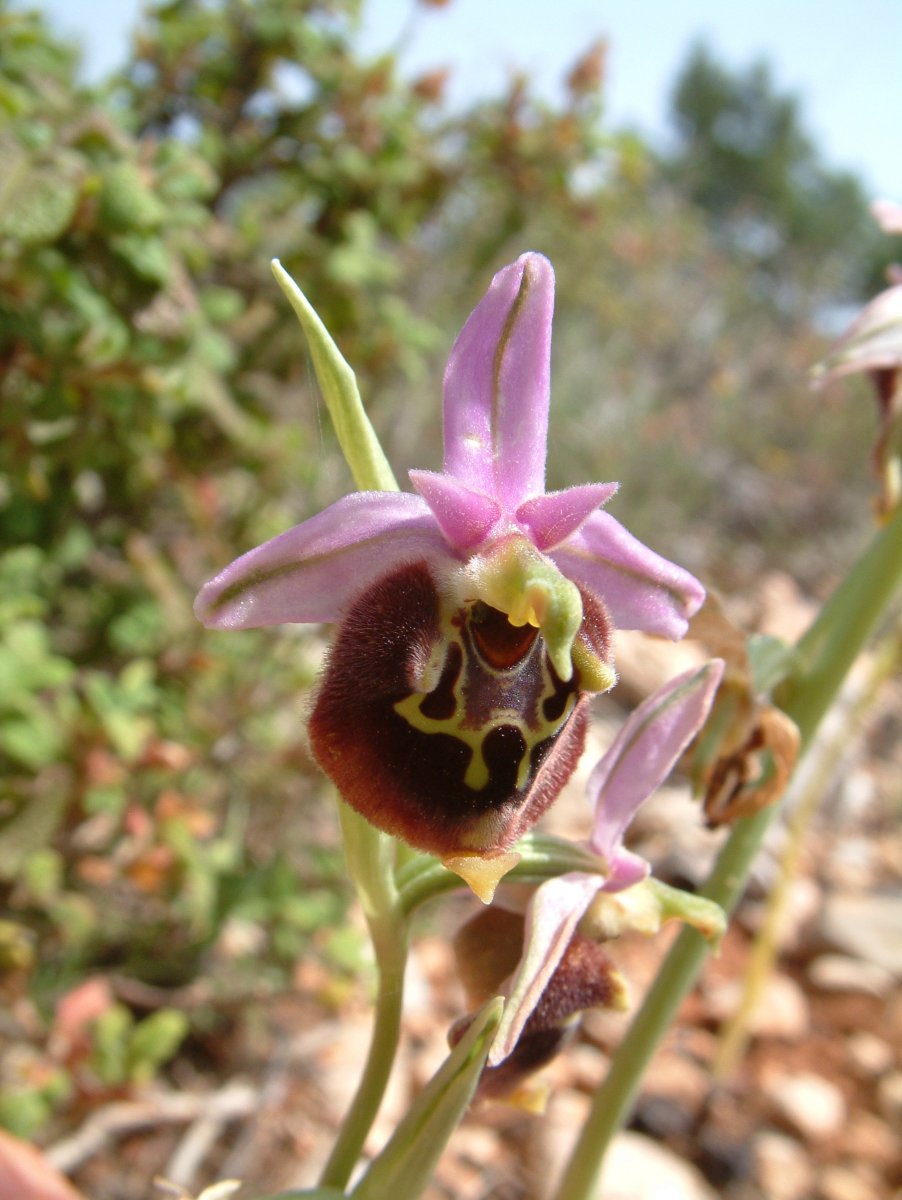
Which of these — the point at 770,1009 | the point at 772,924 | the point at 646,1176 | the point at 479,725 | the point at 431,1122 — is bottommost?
the point at 770,1009

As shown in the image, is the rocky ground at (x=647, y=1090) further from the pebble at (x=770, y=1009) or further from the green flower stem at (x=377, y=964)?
the green flower stem at (x=377, y=964)

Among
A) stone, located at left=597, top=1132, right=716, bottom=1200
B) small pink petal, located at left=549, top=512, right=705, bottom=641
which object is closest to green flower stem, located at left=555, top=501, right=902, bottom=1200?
small pink petal, located at left=549, top=512, right=705, bottom=641

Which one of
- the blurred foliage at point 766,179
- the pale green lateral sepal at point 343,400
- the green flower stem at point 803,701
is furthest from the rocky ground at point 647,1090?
the blurred foliage at point 766,179

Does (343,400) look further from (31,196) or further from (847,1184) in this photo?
(847,1184)

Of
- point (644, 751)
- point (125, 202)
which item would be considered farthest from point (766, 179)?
point (644, 751)

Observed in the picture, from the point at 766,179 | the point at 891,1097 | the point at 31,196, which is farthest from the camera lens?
the point at 766,179

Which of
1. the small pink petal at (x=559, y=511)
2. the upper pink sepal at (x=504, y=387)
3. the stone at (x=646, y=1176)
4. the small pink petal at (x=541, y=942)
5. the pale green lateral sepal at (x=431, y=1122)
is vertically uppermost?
the upper pink sepal at (x=504, y=387)

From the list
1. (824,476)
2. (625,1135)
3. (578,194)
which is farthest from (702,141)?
(625,1135)
